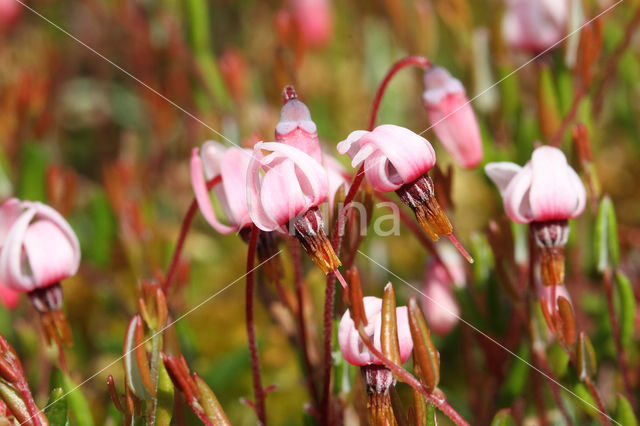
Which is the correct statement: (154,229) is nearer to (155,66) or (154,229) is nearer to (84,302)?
(84,302)

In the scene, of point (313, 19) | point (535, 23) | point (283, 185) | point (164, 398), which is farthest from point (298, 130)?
point (313, 19)

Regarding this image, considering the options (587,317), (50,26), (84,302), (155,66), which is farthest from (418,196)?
(50,26)

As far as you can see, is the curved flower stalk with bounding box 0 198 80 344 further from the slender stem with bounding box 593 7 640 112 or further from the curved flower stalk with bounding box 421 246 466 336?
the slender stem with bounding box 593 7 640 112

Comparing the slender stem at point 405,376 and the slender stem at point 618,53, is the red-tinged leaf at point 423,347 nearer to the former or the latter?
the slender stem at point 405,376

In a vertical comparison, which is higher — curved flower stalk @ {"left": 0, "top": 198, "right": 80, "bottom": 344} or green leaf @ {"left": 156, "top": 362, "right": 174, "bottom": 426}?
curved flower stalk @ {"left": 0, "top": 198, "right": 80, "bottom": 344}

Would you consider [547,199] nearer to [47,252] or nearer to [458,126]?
[458,126]

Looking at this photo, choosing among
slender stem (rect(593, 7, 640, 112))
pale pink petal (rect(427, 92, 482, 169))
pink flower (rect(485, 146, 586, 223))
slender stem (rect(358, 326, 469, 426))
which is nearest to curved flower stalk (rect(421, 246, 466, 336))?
pale pink petal (rect(427, 92, 482, 169))

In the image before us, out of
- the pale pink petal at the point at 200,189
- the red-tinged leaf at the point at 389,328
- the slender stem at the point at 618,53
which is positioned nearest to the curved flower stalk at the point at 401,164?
the red-tinged leaf at the point at 389,328
